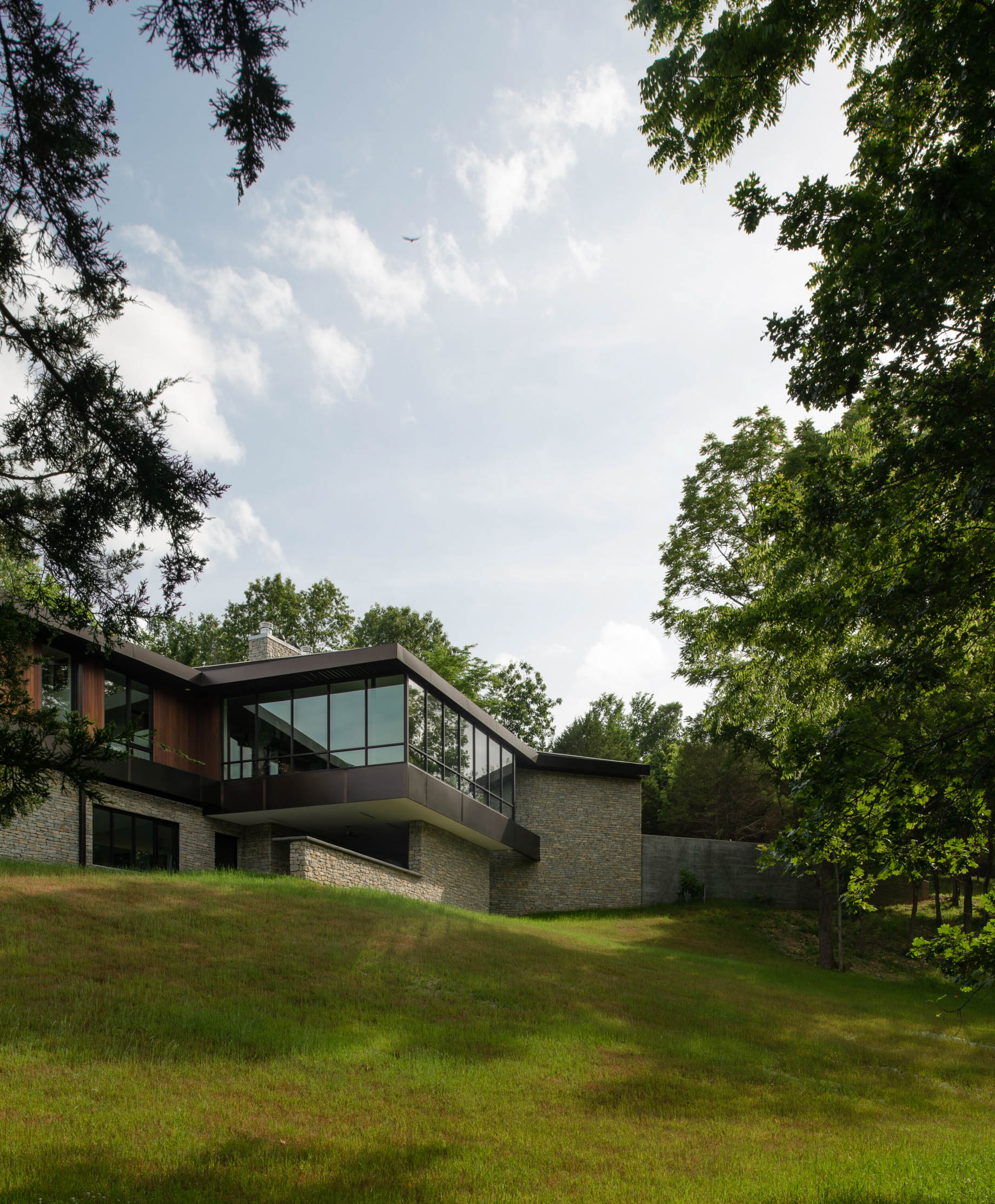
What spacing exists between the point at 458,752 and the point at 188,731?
716 centimetres

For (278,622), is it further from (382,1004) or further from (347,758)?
(382,1004)

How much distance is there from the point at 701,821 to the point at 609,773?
11447 mm

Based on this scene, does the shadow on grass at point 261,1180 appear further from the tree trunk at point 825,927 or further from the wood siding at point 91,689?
the tree trunk at point 825,927

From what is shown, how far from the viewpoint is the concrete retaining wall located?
33219mm

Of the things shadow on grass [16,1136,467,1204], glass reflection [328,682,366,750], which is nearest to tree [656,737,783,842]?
glass reflection [328,682,366,750]

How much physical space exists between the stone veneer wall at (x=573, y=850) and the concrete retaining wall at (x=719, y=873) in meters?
1.04

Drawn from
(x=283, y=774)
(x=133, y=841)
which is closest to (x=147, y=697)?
(x=133, y=841)

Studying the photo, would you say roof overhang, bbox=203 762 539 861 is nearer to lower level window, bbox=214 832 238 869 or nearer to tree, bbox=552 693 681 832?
lower level window, bbox=214 832 238 869

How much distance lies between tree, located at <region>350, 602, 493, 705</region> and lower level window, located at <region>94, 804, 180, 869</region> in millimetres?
21828

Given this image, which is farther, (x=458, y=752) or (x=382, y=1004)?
(x=458, y=752)

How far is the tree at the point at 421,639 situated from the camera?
1738 inches

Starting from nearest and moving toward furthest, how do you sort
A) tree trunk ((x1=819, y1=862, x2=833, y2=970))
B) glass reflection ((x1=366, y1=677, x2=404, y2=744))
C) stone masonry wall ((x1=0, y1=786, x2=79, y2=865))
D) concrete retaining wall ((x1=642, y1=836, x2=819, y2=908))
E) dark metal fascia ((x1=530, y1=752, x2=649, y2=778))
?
stone masonry wall ((x1=0, y1=786, x2=79, y2=865)), glass reflection ((x1=366, y1=677, x2=404, y2=744)), tree trunk ((x1=819, y1=862, x2=833, y2=970)), dark metal fascia ((x1=530, y1=752, x2=649, y2=778)), concrete retaining wall ((x1=642, y1=836, x2=819, y2=908))

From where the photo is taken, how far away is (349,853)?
2097 cm

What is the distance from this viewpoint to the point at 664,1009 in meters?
13.8
